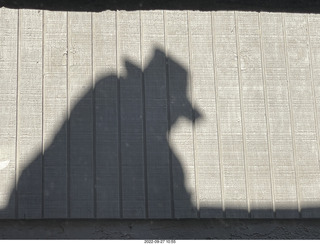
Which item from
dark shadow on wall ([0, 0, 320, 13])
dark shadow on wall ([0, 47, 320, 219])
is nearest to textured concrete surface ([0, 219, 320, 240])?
dark shadow on wall ([0, 47, 320, 219])

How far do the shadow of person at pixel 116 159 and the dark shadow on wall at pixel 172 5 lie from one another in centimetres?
47

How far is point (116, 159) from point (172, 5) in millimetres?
1222

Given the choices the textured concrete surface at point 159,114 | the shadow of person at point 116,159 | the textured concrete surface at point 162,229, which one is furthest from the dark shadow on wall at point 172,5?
the textured concrete surface at point 162,229

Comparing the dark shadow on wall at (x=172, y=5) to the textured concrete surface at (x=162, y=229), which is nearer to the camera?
the textured concrete surface at (x=162, y=229)

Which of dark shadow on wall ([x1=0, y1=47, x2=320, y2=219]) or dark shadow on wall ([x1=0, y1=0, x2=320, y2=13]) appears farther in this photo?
dark shadow on wall ([x1=0, y1=0, x2=320, y2=13])

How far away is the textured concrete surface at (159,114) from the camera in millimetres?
3779

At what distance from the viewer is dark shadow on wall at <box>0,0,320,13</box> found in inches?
163

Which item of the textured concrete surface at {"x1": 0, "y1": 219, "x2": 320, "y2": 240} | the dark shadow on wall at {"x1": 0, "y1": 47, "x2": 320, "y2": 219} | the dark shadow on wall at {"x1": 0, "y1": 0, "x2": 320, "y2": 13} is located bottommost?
the textured concrete surface at {"x1": 0, "y1": 219, "x2": 320, "y2": 240}

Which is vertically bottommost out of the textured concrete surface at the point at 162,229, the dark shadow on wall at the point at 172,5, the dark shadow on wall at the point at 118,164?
the textured concrete surface at the point at 162,229

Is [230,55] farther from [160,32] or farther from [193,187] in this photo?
[193,187]

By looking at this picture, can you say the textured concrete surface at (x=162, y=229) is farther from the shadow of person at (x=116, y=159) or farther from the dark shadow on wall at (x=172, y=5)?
the dark shadow on wall at (x=172, y=5)

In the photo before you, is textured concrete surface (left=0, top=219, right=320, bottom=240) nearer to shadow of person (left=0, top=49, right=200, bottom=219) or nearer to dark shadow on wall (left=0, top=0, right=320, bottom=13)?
shadow of person (left=0, top=49, right=200, bottom=219)

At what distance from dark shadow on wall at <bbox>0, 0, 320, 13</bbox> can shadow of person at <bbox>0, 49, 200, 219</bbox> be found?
1.54ft

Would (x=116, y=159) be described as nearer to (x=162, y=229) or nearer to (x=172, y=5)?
(x=162, y=229)
